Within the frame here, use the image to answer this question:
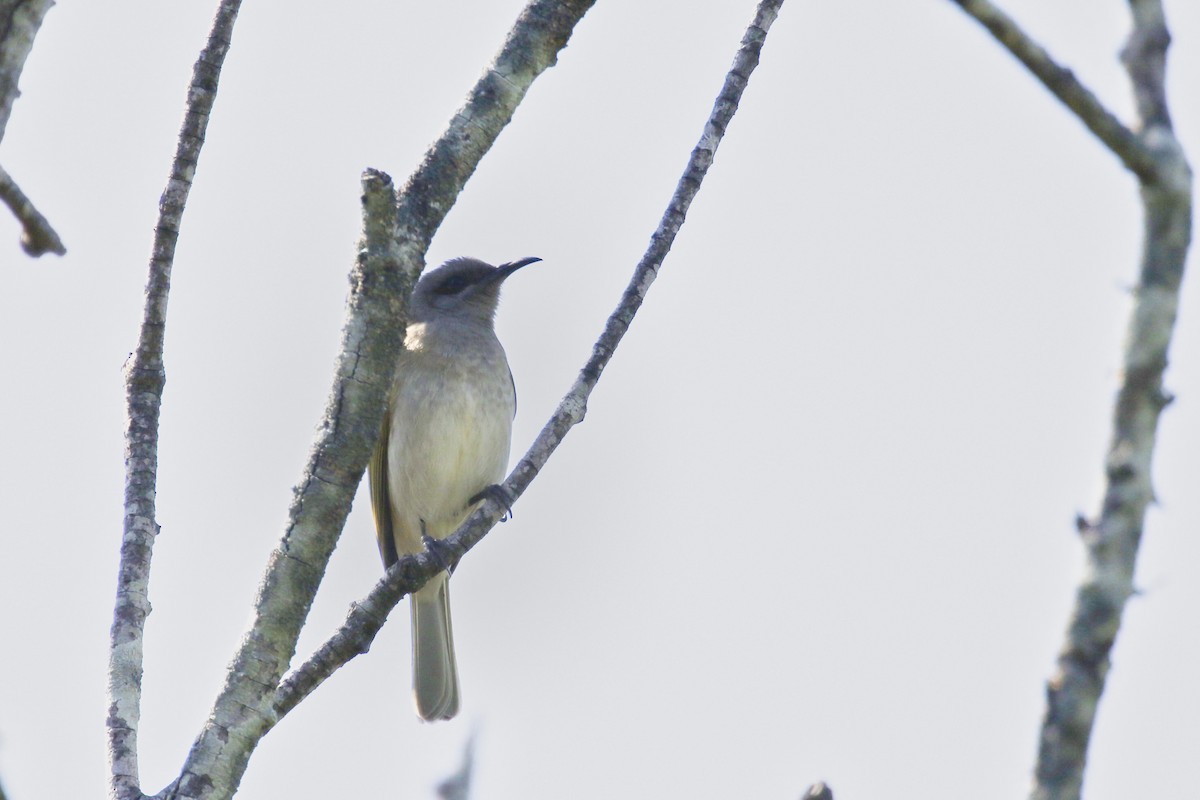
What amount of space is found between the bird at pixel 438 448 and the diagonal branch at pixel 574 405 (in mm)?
3536

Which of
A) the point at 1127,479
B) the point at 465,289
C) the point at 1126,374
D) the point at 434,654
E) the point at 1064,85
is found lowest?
the point at 1127,479

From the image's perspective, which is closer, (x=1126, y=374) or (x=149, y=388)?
(x=1126, y=374)

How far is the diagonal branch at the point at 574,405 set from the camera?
214 inches

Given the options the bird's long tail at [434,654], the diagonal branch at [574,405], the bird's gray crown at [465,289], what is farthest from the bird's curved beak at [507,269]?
the diagonal branch at [574,405]

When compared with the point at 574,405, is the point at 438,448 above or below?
above

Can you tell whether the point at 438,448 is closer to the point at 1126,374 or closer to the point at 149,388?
the point at 149,388

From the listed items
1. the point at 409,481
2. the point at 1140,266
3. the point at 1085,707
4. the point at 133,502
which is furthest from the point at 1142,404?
the point at 409,481

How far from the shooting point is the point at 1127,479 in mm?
3199

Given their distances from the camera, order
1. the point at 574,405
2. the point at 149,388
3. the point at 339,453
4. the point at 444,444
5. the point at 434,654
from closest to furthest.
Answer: the point at 149,388 → the point at 339,453 → the point at 574,405 → the point at 444,444 → the point at 434,654

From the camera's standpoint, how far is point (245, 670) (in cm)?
503

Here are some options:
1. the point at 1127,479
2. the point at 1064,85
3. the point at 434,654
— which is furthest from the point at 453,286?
the point at 1127,479

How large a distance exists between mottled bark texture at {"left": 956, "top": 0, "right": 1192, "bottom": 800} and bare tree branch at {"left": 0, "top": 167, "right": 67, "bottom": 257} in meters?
2.29

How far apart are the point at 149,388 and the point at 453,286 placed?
612 centimetres

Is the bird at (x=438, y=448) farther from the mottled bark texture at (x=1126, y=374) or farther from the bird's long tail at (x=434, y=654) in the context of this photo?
the mottled bark texture at (x=1126, y=374)
